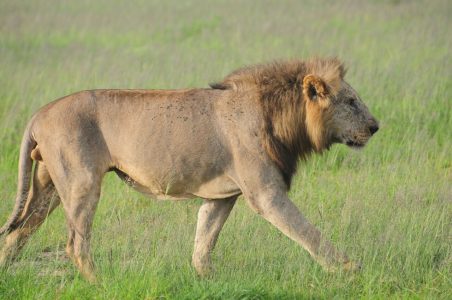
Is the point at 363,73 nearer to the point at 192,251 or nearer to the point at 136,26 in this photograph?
the point at 192,251

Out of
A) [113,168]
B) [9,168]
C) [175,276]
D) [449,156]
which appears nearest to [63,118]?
[113,168]

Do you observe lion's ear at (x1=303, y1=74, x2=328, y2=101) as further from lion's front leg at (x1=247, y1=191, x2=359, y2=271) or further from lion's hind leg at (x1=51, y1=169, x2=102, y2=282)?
lion's hind leg at (x1=51, y1=169, x2=102, y2=282)

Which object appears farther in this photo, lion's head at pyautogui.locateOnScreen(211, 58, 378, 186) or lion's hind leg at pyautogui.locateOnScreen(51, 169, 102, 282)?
lion's head at pyautogui.locateOnScreen(211, 58, 378, 186)

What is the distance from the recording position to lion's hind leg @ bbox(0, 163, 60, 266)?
5395 mm

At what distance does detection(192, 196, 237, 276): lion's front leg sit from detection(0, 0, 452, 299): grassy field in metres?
0.10

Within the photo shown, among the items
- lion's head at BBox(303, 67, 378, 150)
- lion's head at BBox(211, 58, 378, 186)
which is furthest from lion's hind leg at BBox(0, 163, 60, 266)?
lion's head at BBox(303, 67, 378, 150)

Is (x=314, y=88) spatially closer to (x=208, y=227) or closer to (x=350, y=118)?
(x=350, y=118)

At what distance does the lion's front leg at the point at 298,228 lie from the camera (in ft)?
16.3

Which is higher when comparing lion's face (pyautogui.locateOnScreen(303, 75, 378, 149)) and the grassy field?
lion's face (pyautogui.locateOnScreen(303, 75, 378, 149))

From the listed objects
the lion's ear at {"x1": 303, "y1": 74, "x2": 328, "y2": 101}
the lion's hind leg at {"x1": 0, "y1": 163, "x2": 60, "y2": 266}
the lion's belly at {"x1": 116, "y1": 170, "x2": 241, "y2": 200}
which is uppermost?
the lion's ear at {"x1": 303, "y1": 74, "x2": 328, "y2": 101}

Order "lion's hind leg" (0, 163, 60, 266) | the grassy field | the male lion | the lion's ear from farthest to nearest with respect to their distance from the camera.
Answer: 1. "lion's hind leg" (0, 163, 60, 266)
2. the lion's ear
3. the male lion
4. the grassy field

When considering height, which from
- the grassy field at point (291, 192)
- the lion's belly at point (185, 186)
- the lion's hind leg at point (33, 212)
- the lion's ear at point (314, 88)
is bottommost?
the grassy field at point (291, 192)

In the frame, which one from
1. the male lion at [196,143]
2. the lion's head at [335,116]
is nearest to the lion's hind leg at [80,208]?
the male lion at [196,143]

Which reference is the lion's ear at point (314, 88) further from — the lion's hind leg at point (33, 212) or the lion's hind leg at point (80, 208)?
the lion's hind leg at point (33, 212)
